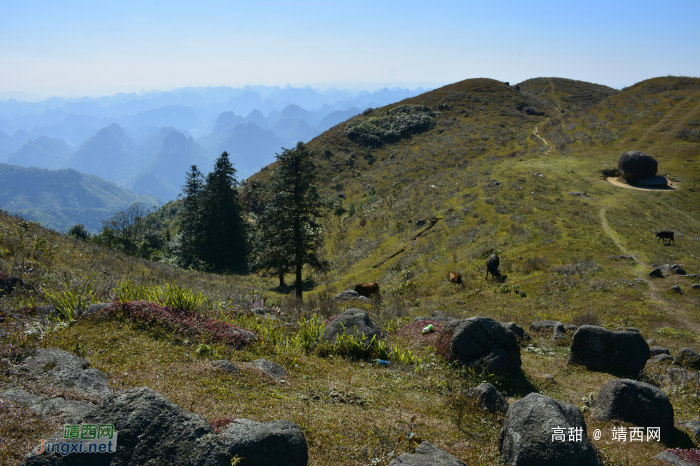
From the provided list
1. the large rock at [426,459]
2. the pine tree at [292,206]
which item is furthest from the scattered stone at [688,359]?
the pine tree at [292,206]

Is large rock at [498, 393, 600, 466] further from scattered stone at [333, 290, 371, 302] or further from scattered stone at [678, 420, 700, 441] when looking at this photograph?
scattered stone at [333, 290, 371, 302]

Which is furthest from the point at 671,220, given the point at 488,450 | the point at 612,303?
the point at 488,450

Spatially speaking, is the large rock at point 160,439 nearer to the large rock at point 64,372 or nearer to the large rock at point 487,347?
the large rock at point 64,372

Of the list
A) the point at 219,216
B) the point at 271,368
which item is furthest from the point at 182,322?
the point at 219,216

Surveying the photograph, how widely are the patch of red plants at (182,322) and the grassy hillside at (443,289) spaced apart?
29 centimetres

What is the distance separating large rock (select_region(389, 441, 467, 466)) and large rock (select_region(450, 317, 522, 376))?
4.78 m

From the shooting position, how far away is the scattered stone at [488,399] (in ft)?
26.0

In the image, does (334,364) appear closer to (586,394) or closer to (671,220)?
(586,394)

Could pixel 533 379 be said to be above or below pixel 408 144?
below

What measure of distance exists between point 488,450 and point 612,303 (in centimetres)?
1358

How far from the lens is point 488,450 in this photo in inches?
255

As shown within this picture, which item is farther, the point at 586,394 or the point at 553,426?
the point at 586,394

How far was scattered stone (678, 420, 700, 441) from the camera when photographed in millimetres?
7471

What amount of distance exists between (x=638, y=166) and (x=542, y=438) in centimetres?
4099
